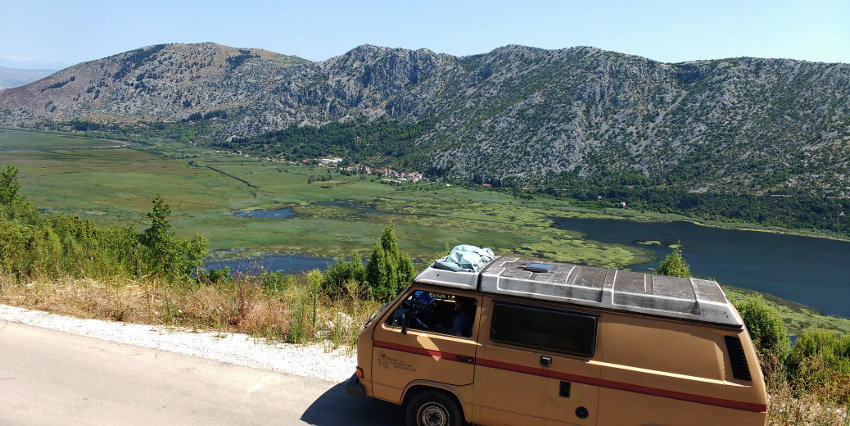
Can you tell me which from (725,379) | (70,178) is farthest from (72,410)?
(70,178)

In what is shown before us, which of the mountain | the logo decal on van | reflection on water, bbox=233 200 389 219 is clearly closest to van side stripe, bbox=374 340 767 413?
the logo decal on van

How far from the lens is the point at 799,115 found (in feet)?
309

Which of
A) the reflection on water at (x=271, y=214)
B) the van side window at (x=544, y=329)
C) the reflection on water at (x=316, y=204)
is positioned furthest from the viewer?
the reflection on water at (x=316, y=204)

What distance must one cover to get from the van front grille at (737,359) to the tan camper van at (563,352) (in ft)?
0.03

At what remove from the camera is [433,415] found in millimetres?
6500

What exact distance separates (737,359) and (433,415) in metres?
3.68

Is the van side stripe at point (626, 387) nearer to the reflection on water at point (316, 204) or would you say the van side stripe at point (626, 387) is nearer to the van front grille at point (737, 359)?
the van front grille at point (737, 359)

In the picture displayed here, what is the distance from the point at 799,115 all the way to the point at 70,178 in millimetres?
140074

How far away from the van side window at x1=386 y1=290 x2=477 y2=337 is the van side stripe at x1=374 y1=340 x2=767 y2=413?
0.94 feet

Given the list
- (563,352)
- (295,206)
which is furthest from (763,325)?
(295,206)

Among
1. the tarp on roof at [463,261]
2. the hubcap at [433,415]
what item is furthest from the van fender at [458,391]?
the tarp on roof at [463,261]

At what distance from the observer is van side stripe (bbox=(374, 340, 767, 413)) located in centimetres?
512

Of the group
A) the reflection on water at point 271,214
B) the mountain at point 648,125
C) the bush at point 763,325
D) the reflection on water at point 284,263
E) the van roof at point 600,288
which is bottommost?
the reflection on water at point 284,263

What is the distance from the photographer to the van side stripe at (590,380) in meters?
5.12
